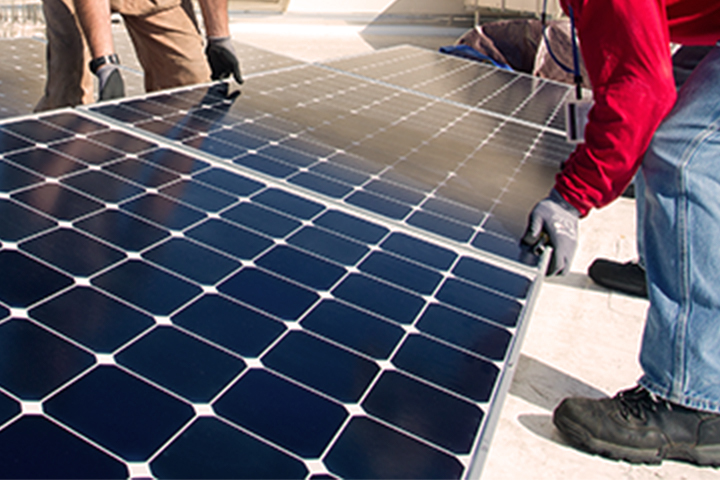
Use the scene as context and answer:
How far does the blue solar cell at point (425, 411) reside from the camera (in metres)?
1.26

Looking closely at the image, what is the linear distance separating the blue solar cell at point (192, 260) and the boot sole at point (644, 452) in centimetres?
135

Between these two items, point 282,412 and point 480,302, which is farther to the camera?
point 480,302

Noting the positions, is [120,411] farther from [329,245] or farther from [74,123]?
[74,123]

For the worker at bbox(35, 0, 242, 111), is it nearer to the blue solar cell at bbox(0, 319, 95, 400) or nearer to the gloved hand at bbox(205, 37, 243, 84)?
the gloved hand at bbox(205, 37, 243, 84)

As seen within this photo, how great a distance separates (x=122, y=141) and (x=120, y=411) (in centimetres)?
154

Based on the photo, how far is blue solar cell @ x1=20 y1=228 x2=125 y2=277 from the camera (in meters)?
1.57

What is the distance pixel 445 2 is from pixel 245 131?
40.3ft

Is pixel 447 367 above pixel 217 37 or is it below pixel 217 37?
below

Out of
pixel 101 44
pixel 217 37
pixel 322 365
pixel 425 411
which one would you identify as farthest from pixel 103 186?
pixel 217 37

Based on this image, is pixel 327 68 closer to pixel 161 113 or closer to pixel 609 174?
pixel 161 113

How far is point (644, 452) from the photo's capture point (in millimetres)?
2080

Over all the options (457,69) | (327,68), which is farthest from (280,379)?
(457,69)

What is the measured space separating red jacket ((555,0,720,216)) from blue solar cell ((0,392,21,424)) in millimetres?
1809

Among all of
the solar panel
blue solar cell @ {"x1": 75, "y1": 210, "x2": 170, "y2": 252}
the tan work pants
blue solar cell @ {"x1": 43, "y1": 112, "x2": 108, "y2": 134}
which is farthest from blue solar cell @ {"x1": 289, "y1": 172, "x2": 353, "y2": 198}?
the tan work pants
